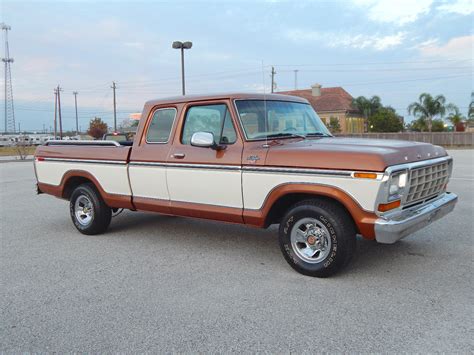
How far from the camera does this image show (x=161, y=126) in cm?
571

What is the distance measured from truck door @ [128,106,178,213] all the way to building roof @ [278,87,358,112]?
57.1 metres

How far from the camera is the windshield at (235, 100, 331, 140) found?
5.01 meters

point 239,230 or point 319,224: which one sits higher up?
point 319,224

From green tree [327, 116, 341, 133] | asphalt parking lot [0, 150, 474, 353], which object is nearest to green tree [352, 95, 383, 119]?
green tree [327, 116, 341, 133]

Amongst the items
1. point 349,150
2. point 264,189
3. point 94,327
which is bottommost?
point 94,327

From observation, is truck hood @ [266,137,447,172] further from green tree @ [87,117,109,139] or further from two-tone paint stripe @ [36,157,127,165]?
green tree @ [87,117,109,139]

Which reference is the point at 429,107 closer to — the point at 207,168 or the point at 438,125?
the point at 438,125

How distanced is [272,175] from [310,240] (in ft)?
2.59

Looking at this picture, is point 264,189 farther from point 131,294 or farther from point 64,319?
point 64,319

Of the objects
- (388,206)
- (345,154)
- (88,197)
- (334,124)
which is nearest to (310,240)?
(388,206)

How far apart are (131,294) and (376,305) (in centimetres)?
228

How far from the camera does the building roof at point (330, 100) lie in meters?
62.7

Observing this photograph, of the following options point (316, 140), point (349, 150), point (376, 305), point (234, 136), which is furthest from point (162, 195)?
point (376, 305)

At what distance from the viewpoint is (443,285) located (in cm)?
420
